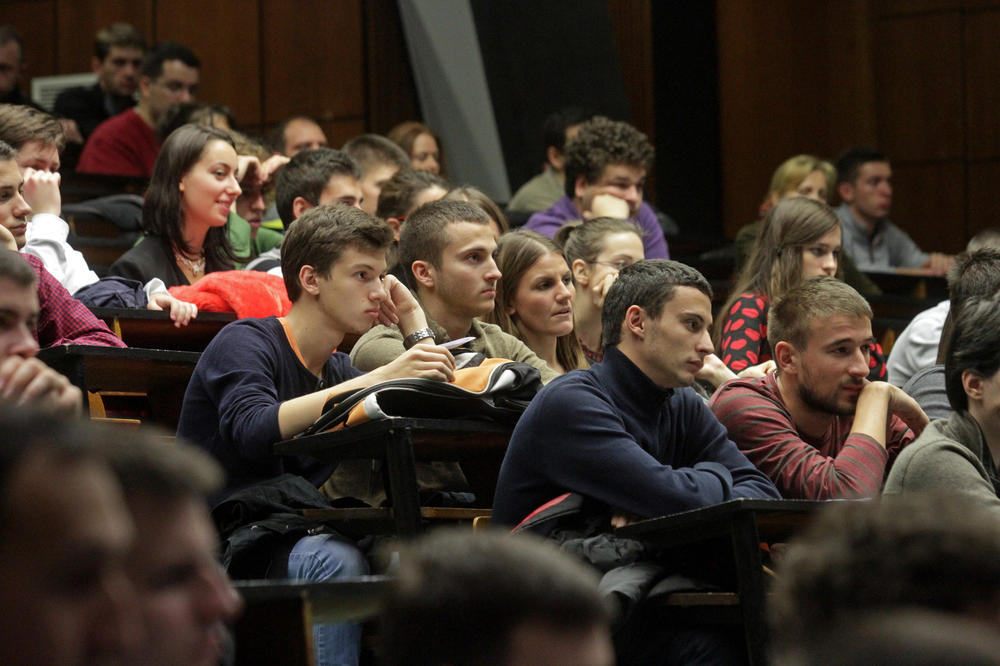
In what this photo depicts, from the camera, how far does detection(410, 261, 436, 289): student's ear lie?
3625 mm

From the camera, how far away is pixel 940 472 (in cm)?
253

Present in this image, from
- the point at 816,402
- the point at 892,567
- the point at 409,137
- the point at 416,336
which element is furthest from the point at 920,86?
the point at 892,567

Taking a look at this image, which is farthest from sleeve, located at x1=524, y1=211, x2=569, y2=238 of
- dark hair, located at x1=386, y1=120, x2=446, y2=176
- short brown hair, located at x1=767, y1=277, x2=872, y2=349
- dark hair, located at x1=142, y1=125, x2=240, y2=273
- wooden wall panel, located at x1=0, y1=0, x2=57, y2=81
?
wooden wall panel, located at x1=0, y1=0, x2=57, y2=81

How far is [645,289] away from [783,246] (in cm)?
130

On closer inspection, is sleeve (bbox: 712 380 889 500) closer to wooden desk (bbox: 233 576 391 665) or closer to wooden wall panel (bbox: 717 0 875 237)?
wooden desk (bbox: 233 576 391 665)

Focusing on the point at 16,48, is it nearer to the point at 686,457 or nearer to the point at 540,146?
the point at 540,146

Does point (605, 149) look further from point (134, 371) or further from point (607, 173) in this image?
point (134, 371)

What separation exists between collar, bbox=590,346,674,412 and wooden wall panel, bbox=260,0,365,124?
4519 millimetres

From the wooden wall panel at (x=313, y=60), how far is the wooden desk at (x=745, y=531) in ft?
16.6

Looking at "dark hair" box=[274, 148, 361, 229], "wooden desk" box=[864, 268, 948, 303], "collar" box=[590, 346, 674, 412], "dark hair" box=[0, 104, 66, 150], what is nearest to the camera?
"collar" box=[590, 346, 674, 412]

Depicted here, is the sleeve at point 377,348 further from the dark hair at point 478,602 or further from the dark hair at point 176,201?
the dark hair at point 478,602

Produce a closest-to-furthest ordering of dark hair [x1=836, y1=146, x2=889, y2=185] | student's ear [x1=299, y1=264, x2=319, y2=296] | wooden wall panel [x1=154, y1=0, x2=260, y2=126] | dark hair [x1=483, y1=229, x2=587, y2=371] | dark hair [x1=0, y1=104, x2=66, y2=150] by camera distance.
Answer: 1. student's ear [x1=299, y1=264, x2=319, y2=296]
2. dark hair [x1=483, y1=229, x2=587, y2=371]
3. dark hair [x1=0, y1=104, x2=66, y2=150]
4. dark hair [x1=836, y1=146, x2=889, y2=185]
5. wooden wall panel [x1=154, y1=0, x2=260, y2=126]

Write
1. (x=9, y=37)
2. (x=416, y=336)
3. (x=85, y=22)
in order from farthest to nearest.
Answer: (x=85, y=22), (x=9, y=37), (x=416, y=336)

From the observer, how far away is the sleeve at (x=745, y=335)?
3.92 m
